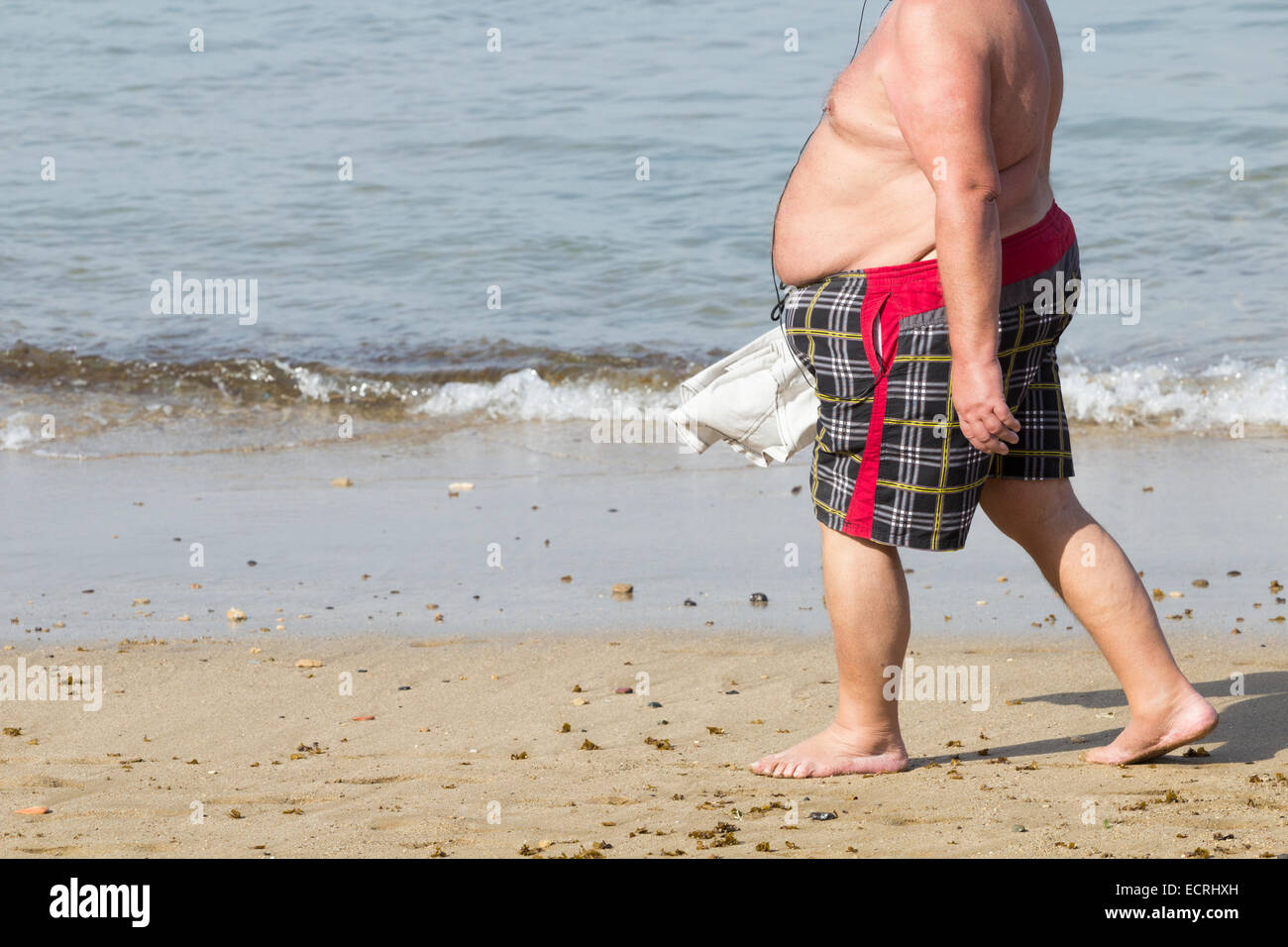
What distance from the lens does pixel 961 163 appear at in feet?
7.91

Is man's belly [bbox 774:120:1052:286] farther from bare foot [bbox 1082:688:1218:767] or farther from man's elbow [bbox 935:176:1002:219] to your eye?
bare foot [bbox 1082:688:1218:767]

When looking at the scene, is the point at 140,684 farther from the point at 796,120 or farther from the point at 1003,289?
the point at 796,120

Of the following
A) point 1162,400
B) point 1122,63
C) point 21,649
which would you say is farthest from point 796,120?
point 21,649

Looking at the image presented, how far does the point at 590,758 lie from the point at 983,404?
3.95 feet

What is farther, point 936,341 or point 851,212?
point 851,212

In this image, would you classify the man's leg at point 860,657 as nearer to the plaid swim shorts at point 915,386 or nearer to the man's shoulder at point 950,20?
the plaid swim shorts at point 915,386

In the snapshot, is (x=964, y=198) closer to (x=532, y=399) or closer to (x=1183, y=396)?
(x=1183, y=396)

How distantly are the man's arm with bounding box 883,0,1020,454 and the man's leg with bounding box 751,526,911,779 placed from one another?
43cm

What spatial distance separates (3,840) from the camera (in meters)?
2.53

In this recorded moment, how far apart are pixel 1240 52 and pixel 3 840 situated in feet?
45.4

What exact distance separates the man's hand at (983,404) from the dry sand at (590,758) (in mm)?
706

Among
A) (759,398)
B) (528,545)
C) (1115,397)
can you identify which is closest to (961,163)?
(759,398)

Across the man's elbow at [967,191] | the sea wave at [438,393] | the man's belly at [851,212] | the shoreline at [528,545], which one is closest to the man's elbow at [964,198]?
the man's elbow at [967,191]

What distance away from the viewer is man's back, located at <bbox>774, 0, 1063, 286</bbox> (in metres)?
2.45
